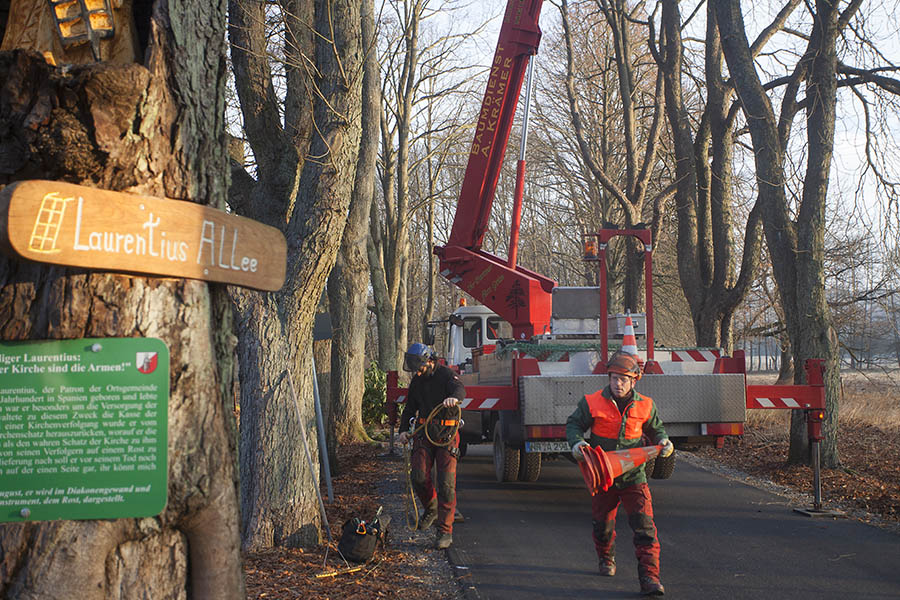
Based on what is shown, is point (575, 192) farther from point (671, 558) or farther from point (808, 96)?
point (671, 558)

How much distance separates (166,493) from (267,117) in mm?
5694

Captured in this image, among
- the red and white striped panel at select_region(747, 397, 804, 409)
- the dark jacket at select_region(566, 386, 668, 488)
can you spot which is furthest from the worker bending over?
the red and white striped panel at select_region(747, 397, 804, 409)

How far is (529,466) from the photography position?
34.8ft

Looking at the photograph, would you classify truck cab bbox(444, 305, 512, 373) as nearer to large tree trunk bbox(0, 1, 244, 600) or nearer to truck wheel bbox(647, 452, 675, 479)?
truck wheel bbox(647, 452, 675, 479)

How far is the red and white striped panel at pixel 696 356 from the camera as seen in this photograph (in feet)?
34.0

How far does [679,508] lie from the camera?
961 centimetres

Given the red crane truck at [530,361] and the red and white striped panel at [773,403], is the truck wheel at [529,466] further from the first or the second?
the red and white striped panel at [773,403]

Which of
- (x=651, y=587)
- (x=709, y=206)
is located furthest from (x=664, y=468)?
(x=709, y=206)

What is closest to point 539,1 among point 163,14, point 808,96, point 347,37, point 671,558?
point 808,96

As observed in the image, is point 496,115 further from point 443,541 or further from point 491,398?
point 443,541

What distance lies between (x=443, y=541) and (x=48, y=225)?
5.95 meters

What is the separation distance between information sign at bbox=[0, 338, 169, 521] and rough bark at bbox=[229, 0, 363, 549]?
4727 millimetres

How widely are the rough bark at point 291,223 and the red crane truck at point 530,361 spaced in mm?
2663

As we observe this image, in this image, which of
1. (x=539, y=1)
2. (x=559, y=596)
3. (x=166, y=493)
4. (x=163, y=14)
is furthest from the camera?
(x=539, y=1)
